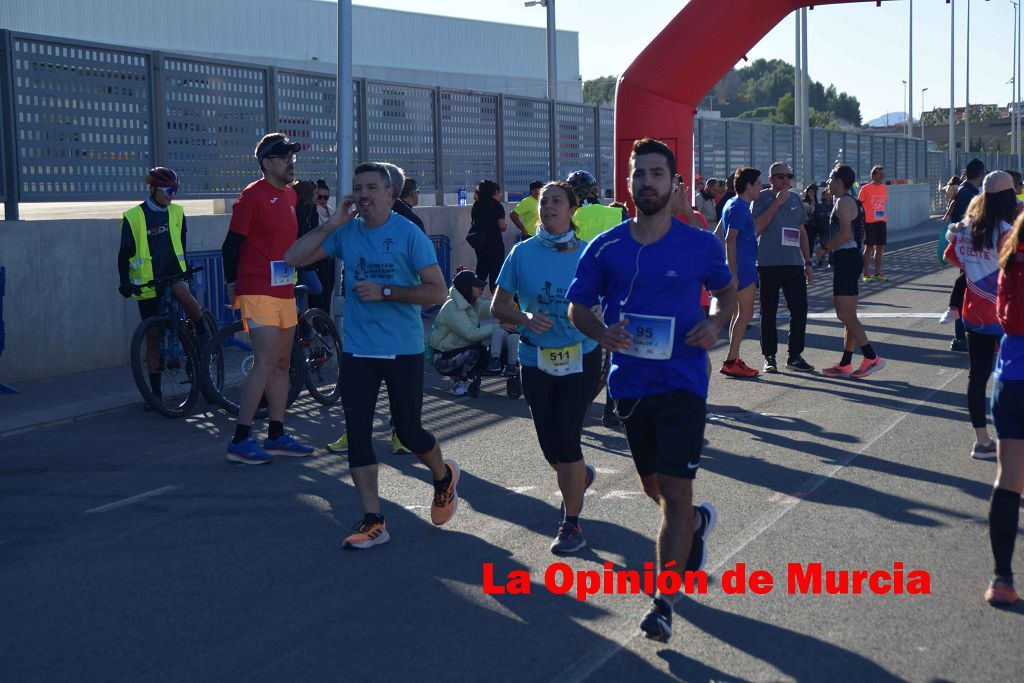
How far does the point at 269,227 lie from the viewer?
8117 millimetres

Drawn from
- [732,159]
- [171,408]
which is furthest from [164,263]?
[732,159]

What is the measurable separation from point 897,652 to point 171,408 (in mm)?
6796

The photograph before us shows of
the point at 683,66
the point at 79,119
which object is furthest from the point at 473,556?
the point at 683,66

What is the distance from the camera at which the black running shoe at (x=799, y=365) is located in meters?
12.0

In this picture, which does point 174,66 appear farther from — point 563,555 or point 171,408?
point 563,555

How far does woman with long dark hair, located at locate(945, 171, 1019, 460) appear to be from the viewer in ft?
21.9

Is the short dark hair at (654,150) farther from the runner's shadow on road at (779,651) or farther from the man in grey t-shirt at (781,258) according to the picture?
the man in grey t-shirt at (781,258)

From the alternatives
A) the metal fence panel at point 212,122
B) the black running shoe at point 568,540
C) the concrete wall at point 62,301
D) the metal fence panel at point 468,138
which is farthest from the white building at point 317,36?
the black running shoe at point 568,540

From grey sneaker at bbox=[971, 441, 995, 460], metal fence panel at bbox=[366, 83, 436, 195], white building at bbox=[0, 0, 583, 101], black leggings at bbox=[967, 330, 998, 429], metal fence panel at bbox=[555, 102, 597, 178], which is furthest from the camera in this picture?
white building at bbox=[0, 0, 583, 101]

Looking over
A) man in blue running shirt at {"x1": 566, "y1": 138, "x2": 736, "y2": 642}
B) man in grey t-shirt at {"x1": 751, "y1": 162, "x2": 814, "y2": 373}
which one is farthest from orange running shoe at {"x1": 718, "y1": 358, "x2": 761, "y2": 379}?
man in blue running shirt at {"x1": 566, "y1": 138, "x2": 736, "y2": 642}

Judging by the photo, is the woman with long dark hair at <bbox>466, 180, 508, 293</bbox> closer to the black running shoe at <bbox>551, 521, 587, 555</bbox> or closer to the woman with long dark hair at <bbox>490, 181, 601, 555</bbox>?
the woman with long dark hair at <bbox>490, 181, 601, 555</bbox>

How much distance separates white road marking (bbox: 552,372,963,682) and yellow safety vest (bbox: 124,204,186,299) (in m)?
5.33

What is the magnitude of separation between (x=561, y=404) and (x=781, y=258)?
6.28 metres

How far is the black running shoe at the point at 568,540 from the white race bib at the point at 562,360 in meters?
0.73
